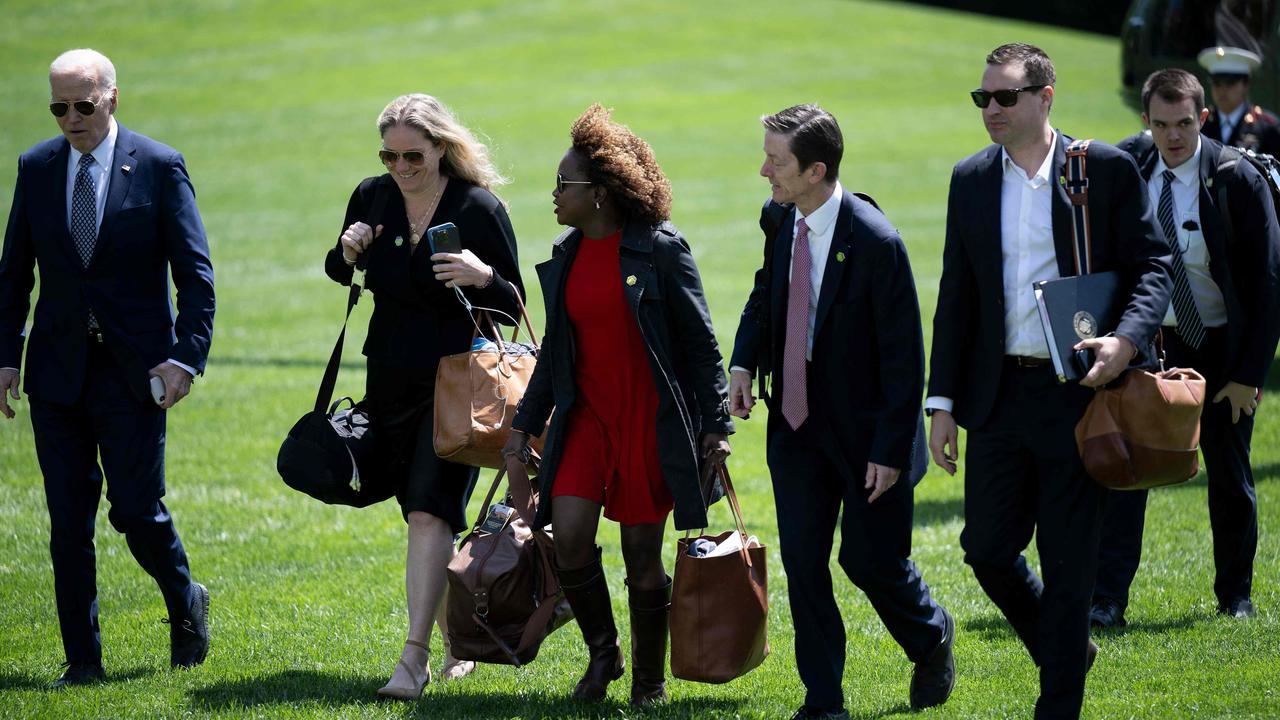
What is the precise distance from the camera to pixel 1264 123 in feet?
30.6

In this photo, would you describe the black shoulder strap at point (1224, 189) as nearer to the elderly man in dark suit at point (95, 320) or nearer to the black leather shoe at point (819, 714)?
the black leather shoe at point (819, 714)

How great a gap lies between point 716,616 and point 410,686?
51.3 inches

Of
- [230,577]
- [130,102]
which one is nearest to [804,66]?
[130,102]

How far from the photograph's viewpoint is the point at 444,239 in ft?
19.0

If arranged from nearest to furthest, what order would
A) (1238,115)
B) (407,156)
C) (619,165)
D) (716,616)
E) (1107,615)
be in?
(716,616), (619,165), (407,156), (1107,615), (1238,115)

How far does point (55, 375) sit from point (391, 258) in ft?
Answer: 4.63

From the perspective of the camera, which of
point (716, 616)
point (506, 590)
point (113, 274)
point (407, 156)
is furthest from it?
point (113, 274)

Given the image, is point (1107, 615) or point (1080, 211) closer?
point (1080, 211)

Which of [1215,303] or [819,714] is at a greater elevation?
[1215,303]

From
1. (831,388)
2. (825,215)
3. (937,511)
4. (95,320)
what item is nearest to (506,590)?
(831,388)

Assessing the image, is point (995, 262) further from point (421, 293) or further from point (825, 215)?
point (421, 293)

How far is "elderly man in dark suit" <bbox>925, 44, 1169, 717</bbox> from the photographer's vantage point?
4.84 meters

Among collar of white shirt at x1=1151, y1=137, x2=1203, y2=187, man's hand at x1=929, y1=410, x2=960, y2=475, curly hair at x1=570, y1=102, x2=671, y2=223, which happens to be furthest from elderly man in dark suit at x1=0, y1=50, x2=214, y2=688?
collar of white shirt at x1=1151, y1=137, x2=1203, y2=187

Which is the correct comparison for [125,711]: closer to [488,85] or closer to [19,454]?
[19,454]
